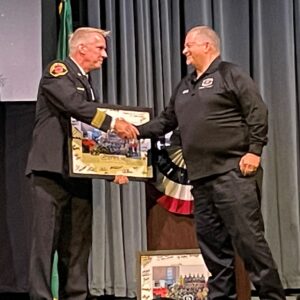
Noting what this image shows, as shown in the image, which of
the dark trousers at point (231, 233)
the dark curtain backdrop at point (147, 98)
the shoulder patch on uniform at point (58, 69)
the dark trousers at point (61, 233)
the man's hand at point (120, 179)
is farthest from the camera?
the dark curtain backdrop at point (147, 98)

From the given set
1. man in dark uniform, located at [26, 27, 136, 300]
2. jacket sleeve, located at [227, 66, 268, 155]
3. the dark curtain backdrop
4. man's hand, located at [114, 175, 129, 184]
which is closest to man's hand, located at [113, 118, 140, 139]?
man in dark uniform, located at [26, 27, 136, 300]

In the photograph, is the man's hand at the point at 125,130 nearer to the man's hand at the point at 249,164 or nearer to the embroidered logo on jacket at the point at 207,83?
the embroidered logo on jacket at the point at 207,83

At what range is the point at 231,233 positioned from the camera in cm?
318

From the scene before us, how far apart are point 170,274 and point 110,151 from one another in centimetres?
76

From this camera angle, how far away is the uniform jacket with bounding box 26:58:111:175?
3301mm

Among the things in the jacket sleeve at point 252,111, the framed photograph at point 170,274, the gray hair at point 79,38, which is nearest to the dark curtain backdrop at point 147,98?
the framed photograph at point 170,274

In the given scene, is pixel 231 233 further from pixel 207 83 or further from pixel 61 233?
pixel 61 233

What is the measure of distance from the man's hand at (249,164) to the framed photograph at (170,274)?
0.72m

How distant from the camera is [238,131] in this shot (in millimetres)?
3238

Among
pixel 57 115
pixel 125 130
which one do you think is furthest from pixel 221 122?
pixel 57 115

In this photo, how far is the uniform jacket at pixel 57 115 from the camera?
3301 mm

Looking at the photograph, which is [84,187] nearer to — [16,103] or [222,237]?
[222,237]

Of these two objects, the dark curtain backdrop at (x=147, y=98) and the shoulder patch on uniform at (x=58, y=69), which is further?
the dark curtain backdrop at (x=147, y=98)

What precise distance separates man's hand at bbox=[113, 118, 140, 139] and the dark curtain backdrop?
77cm
